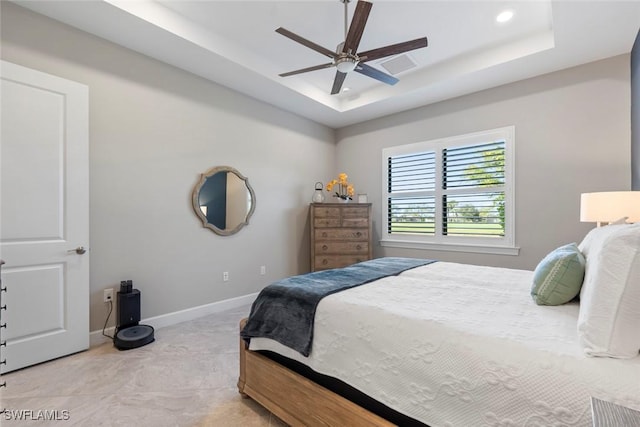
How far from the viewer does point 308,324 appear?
1.52m

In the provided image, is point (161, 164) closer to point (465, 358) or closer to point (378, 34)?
point (378, 34)

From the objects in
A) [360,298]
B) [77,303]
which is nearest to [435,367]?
[360,298]

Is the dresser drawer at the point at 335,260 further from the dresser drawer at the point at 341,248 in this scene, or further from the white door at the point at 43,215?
the white door at the point at 43,215

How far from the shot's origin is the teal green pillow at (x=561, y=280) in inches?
54.2

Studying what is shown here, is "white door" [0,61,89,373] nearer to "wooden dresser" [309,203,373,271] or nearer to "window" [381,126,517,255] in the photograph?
"wooden dresser" [309,203,373,271]

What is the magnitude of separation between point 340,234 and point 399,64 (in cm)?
226

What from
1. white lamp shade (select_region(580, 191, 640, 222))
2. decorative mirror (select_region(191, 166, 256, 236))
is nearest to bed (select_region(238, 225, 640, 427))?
white lamp shade (select_region(580, 191, 640, 222))

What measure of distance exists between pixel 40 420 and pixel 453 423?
218cm

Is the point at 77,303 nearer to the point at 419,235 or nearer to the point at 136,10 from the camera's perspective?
the point at 136,10

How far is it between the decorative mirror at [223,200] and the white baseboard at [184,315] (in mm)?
852

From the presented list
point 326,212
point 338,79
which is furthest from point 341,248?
point 338,79

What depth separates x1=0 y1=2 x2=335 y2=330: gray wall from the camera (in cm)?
259

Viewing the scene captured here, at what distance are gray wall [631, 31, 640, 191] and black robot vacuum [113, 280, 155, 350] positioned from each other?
4.47m

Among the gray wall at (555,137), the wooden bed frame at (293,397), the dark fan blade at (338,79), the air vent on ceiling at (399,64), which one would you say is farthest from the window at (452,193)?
the wooden bed frame at (293,397)
